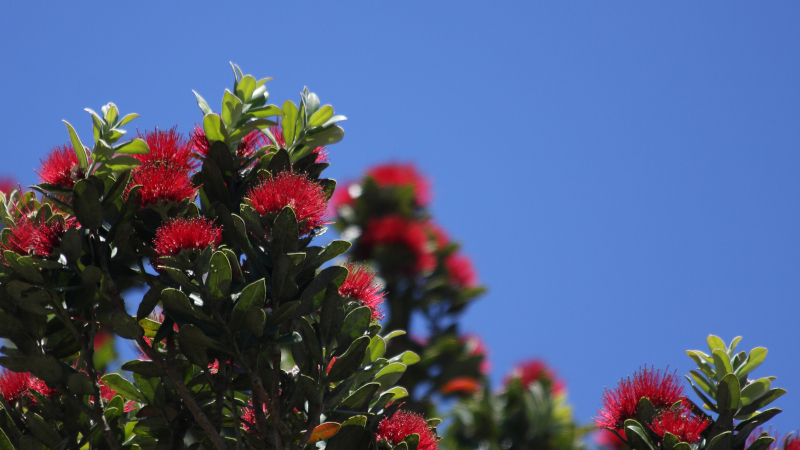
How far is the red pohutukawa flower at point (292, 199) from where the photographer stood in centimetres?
A: 184

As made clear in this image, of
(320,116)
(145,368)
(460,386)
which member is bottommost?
(145,368)

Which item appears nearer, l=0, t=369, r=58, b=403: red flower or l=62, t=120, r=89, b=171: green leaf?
l=62, t=120, r=89, b=171: green leaf

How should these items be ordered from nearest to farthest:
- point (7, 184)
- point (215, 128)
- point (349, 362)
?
1. point (349, 362)
2. point (215, 128)
3. point (7, 184)

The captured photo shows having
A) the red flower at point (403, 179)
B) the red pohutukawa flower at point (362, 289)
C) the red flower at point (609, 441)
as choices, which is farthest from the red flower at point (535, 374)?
the red pohutukawa flower at point (362, 289)

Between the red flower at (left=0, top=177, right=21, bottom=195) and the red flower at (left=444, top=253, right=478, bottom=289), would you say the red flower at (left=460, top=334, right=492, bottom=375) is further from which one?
the red flower at (left=0, top=177, right=21, bottom=195)

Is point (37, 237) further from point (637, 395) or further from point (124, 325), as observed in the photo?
point (637, 395)

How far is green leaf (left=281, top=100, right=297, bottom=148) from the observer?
215cm

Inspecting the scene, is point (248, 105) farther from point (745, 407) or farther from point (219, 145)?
point (745, 407)

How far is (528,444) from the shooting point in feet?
18.6

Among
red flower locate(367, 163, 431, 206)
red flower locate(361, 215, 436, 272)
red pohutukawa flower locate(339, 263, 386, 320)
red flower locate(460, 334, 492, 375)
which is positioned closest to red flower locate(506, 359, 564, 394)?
red flower locate(460, 334, 492, 375)

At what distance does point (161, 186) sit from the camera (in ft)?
6.15

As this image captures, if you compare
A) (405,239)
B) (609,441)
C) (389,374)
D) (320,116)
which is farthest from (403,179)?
(389,374)

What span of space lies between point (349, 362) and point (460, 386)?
479cm

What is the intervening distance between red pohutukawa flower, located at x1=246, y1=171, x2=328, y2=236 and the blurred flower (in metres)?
4.69
